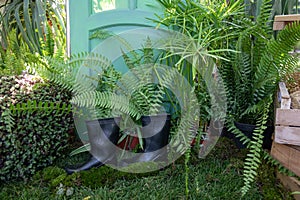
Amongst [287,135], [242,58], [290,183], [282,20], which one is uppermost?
[282,20]

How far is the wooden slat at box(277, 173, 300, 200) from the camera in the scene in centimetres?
122

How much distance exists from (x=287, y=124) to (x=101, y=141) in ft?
2.95

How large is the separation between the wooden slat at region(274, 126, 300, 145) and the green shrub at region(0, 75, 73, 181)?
1.01 m

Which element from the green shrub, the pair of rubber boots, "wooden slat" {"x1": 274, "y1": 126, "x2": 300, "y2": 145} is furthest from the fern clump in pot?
"wooden slat" {"x1": 274, "y1": 126, "x2": 300, "y2": 145}

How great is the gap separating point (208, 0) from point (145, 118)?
884 mm

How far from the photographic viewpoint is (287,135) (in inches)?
47.3

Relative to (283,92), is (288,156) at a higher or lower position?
lower

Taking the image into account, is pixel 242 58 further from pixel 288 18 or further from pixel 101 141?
pixel 101 141

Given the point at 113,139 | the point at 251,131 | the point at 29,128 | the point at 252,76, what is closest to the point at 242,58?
the point at 252,76

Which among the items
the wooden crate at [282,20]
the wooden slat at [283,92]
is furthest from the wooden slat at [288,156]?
the wooden crate at [282,20]

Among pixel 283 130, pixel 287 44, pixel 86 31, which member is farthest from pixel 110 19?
pixel 283 130

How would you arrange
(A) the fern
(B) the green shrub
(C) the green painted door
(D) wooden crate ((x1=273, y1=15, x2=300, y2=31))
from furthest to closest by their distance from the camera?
(C) the green painted door
(D) wooden crate ((x1=273, y1=15, x2=300, y2=31))
(B) the green shrub
(A) the fern

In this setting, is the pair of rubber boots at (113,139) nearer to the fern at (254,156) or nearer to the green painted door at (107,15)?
the fern at (254,156)

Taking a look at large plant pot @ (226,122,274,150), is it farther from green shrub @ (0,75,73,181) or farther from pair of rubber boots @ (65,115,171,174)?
green shrub @ (0,75,73,181)
